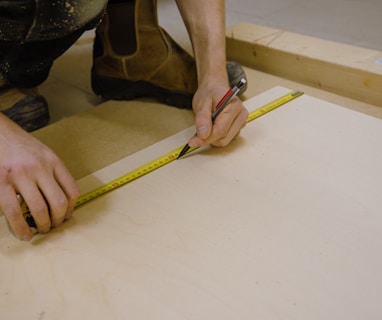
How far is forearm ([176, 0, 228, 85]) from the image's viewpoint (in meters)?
1.39

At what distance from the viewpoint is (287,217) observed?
97 centimetres

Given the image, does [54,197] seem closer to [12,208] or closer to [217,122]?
[12,208]

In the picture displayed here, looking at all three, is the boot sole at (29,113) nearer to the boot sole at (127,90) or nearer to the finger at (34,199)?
the boot sole at (127,90)

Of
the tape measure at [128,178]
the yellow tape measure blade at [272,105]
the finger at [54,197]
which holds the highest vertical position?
the finger at [54,197]

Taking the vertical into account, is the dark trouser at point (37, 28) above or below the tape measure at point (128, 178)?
above

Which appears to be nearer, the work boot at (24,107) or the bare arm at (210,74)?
the bare arm at (210,74)

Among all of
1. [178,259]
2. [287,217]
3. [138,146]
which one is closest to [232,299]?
[178,259]

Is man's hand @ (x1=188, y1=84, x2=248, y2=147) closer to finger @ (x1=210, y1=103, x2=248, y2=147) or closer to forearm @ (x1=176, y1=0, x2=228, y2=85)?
finger @ (x1=210, y1=103, x2=248, y2=147)

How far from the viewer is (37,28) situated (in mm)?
1235

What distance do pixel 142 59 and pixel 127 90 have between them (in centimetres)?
15

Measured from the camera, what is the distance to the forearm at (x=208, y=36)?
1.39 meters

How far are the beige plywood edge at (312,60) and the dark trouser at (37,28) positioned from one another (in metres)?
0.90

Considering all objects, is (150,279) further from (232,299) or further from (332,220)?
(332,220)

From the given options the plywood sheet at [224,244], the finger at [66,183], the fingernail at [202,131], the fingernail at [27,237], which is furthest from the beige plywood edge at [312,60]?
the fingernail at [27,237]
